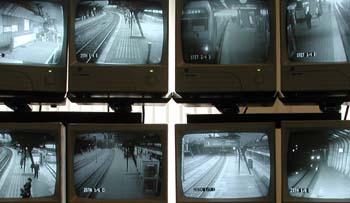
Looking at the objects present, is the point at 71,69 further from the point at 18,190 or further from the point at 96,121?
the point at 18,190

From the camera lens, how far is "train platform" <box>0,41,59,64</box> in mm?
1777

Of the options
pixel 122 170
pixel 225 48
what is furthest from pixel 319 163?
pixel 122 170

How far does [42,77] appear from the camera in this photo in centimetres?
179

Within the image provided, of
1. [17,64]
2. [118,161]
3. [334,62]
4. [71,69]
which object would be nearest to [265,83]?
[334,62]

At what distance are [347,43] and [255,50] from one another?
34 cm

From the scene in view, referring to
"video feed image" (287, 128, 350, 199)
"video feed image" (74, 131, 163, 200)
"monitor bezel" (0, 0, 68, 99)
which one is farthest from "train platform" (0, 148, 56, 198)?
"video feed image" (287, 128, 350, 199)

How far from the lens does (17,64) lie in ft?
5.83

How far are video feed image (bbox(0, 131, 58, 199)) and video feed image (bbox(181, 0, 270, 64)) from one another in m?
0.65

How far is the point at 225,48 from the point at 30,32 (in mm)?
756

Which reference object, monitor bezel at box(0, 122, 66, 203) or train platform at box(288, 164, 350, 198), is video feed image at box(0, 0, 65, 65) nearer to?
monitor bezel at box(0, 122, 66, 203)

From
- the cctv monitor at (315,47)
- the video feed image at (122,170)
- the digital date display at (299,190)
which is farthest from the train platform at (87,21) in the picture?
the digital date display at (299,190)

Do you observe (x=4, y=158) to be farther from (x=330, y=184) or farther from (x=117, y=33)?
(x=330, y=184)

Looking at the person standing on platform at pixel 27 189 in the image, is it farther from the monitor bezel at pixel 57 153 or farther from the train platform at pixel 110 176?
the train platform at pixel 110 176

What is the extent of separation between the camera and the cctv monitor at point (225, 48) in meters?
1.77
